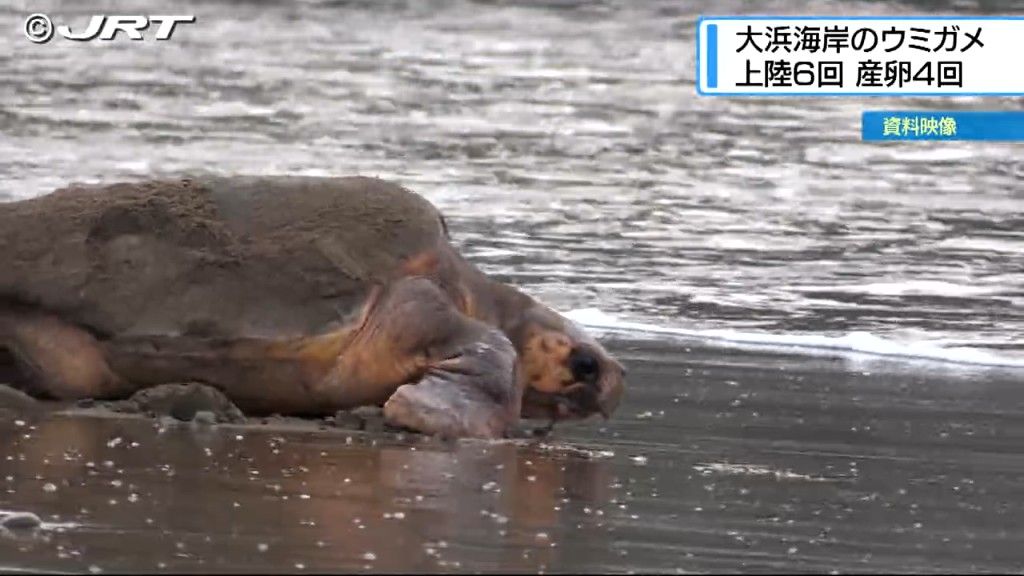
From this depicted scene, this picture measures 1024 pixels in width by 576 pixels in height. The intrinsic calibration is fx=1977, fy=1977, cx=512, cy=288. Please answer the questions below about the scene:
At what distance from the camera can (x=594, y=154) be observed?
1250cm

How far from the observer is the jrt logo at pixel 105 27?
1864 centimetres

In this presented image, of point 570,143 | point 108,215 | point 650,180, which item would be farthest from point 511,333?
point 570,143

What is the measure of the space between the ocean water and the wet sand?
1.99m

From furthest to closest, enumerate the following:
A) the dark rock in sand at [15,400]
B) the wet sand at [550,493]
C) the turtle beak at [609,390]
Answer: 1. the turtle beak at [609,390]
2. the dark rock in sand at [15,400]
3. the wet sand at [550,493]

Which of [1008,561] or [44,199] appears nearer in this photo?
[1008,561]

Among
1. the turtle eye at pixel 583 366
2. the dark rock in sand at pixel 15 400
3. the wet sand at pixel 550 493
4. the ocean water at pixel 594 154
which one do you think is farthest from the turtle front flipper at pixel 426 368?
the ocean water at pixel 594 154

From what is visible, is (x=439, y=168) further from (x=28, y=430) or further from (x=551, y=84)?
(x=28, y=430)

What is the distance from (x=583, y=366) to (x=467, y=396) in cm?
58

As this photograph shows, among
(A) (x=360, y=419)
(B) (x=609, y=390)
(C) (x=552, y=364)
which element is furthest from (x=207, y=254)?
(B) (x=609, y=390)

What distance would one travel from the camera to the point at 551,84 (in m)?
16.0

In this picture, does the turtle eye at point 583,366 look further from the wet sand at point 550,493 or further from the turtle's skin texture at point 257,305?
the wet sand at point 550,493

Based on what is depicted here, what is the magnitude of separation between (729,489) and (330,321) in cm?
131

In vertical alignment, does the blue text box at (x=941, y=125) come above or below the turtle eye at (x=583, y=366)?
below

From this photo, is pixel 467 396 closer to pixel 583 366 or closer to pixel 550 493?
pixel 583 366
